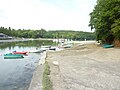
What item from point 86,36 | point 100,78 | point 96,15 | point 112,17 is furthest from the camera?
point 86,36

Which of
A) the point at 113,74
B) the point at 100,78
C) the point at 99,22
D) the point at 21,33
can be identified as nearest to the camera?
the point at 100,78

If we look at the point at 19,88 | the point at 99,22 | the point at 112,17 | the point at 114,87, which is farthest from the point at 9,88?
the point at 99,22

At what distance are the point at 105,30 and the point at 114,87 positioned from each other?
45061 mm

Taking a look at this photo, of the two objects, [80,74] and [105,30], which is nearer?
[80,74]

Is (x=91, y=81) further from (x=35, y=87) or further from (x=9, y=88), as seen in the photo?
(x=9, y=88)

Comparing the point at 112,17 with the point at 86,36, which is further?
the point at 86,36

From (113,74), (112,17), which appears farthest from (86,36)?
(113,74)

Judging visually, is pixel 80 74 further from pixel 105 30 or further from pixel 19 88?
pixel 105 30

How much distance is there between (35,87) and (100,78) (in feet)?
18.7

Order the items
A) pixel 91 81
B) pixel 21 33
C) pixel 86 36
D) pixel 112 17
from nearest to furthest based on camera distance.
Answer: pixel 91 81 → pixel 112 17 → pixel 86 36 → pixel 21 33

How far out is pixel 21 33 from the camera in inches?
7849

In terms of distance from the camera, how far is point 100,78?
19.6 meters

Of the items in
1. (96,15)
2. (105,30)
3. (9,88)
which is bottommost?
(9,88)

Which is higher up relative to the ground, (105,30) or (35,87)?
(105,30)
